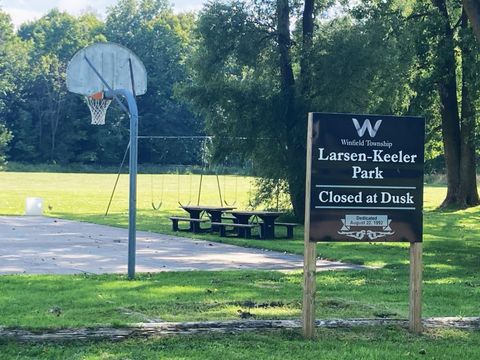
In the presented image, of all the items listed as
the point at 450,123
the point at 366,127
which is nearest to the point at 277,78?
the point at 450,123

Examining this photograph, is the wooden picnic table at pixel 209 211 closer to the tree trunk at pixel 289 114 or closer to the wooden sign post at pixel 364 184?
the tree trunk at pixel 289 114

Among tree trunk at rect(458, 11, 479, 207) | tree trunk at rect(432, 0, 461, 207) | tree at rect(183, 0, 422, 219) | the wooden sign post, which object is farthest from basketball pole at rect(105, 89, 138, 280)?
tree trunk at rect(458, 11, 479, 207)

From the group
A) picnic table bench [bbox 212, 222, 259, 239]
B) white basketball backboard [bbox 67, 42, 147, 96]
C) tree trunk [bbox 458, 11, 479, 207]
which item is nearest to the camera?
white basketball backboard [bbox 67, 42, 147, 96]

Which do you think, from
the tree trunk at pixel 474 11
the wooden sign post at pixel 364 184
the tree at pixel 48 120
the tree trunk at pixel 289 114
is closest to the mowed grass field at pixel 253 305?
the wooden sign post at pixel 364 184

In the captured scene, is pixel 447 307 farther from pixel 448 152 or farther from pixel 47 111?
pixel 47 111

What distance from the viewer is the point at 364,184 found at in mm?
8266

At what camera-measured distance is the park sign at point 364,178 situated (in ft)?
26.6

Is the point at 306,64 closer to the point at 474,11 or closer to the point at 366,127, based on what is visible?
the point at 474,11

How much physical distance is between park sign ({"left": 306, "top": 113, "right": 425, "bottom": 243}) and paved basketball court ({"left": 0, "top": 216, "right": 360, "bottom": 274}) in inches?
244

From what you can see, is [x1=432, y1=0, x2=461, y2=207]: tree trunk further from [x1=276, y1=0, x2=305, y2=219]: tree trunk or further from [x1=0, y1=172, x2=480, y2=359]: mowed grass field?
[x1=0, y1=172, x2=480, y2=359]: mowed grass field

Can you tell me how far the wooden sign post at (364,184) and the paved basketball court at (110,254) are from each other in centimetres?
618

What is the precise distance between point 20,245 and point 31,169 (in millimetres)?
71731

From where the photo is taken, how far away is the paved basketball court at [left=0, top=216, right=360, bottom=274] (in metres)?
14.4

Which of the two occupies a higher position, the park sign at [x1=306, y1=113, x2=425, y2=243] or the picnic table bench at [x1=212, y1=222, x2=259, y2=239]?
the park sign at [x1=306, y1=113, x2=425, y2=243]
